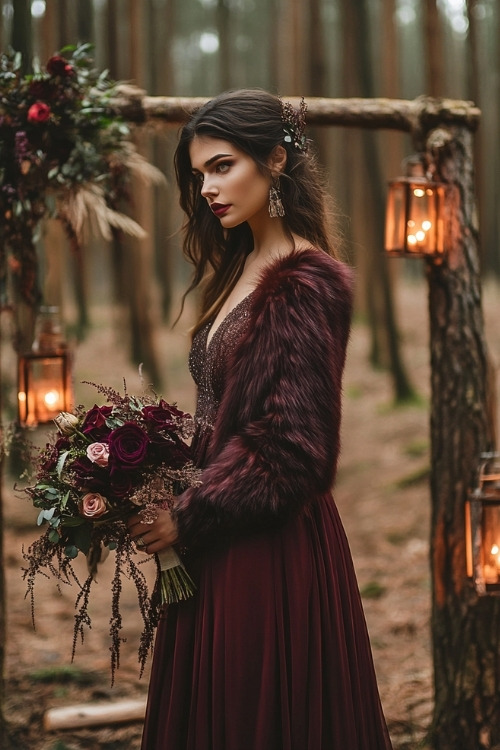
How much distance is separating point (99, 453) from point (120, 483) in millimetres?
96

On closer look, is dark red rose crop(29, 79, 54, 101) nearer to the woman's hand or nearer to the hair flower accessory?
the hair flower accessory

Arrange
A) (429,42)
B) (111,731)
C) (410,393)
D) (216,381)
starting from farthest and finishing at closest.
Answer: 1. (410,393)
2. (429,42)
3. (111,731)
4. (216,381)

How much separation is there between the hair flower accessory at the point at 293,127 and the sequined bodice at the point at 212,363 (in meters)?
0.50

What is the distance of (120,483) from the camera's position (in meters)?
2.12

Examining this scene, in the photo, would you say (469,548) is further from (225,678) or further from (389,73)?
(389,73)

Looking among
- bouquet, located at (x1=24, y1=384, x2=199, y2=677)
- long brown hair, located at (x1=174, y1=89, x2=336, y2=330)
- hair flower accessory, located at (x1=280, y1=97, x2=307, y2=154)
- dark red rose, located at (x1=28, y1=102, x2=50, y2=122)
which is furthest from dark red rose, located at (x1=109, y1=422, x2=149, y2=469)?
dark red rose, located at (x1=28, y1=102, x2=50, y2=122)

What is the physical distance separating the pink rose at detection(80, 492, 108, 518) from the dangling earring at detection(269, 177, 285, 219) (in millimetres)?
972

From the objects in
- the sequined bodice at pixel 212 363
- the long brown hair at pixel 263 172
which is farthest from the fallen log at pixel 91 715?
the long brown hair at pixel 263 172

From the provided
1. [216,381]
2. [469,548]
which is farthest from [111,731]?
[216,381]

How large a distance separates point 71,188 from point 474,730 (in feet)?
9.63

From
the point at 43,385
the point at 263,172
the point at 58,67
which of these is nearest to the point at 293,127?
the point at 263,172

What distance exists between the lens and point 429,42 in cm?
772

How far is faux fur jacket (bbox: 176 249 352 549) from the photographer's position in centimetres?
211

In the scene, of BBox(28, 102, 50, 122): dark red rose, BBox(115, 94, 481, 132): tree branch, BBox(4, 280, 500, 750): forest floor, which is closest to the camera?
BBox(28, 102, 50, 122): dark red rose
